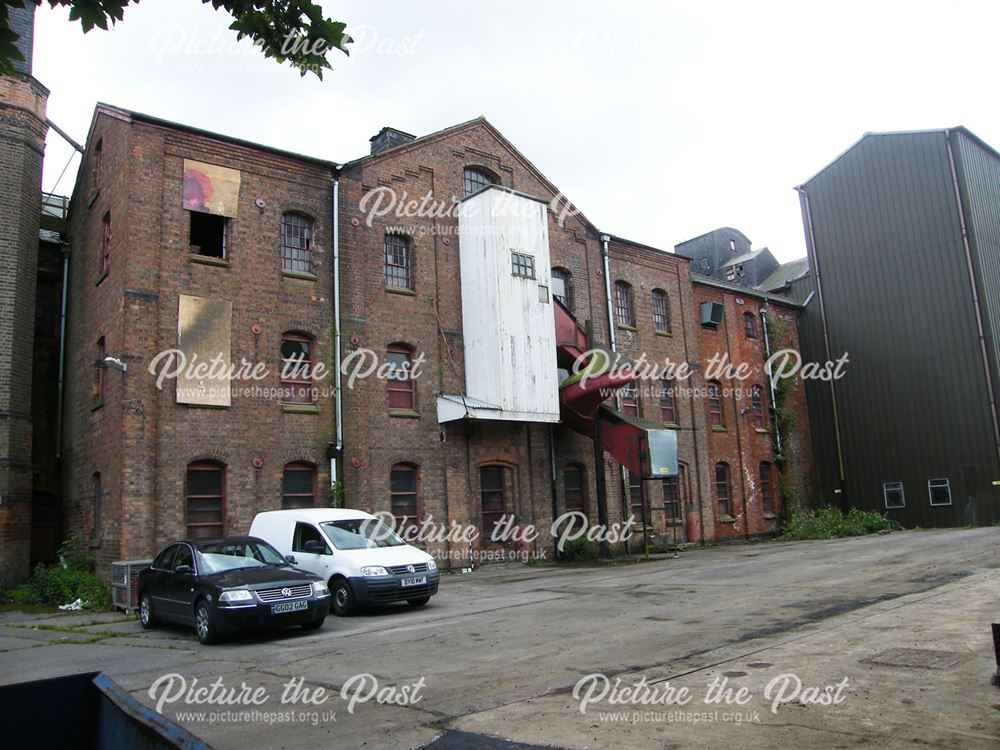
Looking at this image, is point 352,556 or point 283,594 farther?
point 352,556

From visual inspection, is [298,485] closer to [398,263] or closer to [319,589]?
[398,263]

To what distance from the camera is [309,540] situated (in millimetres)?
14422

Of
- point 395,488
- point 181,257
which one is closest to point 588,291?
point 395,488

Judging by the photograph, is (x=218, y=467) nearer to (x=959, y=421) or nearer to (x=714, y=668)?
(x=714, y=668)

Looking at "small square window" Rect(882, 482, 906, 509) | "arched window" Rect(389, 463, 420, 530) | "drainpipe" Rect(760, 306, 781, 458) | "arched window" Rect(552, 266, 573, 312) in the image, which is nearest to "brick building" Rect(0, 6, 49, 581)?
"arched window" Rect(389, 463, 420, 530)

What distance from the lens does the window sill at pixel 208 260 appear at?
18219 mm

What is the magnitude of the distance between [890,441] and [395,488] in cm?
2079

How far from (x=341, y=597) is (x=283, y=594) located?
2316 mm

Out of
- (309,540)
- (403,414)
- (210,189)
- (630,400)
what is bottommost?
(309,540)

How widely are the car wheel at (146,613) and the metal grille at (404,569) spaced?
3.85 meters

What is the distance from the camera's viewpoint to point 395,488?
20406mm

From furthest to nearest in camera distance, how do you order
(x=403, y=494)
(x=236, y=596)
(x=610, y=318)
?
(x=610, y=318)
(x=403, y=494)
(x=236, y=596)

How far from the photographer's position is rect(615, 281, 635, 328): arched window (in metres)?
27.1

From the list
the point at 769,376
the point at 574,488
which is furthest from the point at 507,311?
the point at 769,376
